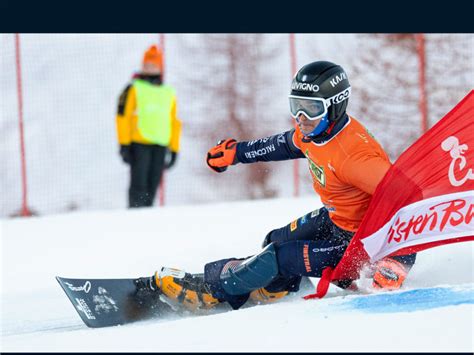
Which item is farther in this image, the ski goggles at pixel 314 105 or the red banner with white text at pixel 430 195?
the ski goggles at pixel 314 105

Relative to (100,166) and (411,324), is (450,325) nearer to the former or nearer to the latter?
(411,324)

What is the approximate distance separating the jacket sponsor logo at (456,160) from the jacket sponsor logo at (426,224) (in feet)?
0.29

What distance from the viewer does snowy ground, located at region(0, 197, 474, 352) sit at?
3.76 metres

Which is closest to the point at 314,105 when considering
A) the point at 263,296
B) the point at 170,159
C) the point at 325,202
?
the point at 325,202

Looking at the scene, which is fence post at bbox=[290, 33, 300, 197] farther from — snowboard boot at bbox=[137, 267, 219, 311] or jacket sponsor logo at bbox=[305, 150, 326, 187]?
jacket sponsor logo at bbox=[305, 150, 326, 187]

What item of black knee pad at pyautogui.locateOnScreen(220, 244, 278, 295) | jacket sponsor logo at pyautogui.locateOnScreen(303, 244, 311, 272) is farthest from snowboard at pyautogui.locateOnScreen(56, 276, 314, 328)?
jacket sponsor logo at pyautogui.locateOnScreen(303, 244, 311, 272)

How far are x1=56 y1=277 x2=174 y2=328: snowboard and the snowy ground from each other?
13 cm

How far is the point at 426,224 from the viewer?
15.8 feet

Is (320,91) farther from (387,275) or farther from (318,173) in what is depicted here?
(387,275)

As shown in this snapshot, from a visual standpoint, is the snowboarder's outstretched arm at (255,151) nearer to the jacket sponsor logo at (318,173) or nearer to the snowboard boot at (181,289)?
the jacket sponsor logo at (318,173)

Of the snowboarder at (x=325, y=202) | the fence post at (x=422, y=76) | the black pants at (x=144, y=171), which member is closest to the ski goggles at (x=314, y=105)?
the snowboarder at (x=325, y=202)

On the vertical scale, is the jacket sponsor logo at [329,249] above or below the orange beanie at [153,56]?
below

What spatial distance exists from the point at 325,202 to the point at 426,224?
0.65 metres

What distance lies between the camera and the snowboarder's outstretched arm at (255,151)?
5.56 metres
